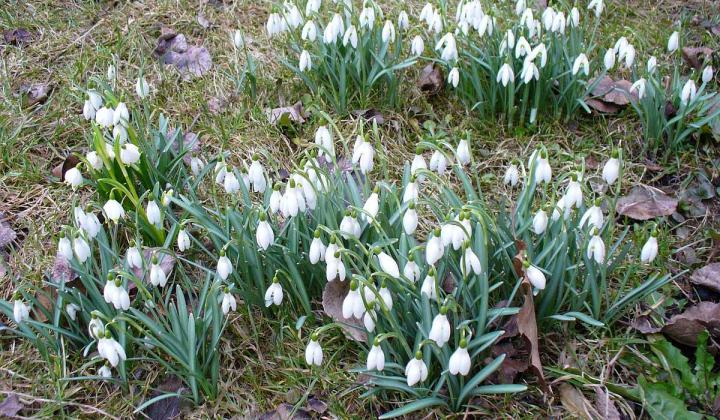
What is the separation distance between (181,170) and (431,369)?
4.19 feet

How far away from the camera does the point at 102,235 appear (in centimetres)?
255

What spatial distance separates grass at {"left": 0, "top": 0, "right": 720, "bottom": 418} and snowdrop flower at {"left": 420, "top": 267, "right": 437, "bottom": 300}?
1.36 feet

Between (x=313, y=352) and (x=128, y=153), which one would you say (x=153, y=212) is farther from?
(x=313, y=352)

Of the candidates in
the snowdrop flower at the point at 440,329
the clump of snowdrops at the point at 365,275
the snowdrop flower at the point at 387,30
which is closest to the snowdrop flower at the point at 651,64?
the clump of snowdrops at the point at 365,275

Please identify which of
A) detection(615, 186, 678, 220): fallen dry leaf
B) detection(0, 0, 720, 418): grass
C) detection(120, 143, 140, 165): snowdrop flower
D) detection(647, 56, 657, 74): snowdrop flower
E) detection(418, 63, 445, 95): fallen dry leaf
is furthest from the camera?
detection(418, 63, 445, 95): fallen dry leaf

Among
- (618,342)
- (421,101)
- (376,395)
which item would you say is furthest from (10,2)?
(618,342)

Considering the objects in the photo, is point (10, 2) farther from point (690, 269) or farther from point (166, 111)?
point (690, 269)

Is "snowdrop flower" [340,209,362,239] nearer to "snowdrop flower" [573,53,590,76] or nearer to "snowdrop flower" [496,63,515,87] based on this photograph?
A: "snowdrop flower" [496,63,515,87]

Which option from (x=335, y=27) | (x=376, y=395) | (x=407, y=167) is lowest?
(x=376, y=395)

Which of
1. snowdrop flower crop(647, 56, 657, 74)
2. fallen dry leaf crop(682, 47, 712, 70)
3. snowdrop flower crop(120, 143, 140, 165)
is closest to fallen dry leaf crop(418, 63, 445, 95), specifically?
snowdrop flower crop(647, 56, 657, 74)

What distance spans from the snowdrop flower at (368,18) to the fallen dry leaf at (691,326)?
5.49ft

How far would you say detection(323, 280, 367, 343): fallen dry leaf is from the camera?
91.9 inches

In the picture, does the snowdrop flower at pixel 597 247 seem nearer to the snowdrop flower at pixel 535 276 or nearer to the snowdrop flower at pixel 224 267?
the snowdrop flower at pixel 535 276

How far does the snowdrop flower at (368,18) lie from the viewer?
10.4 feet
